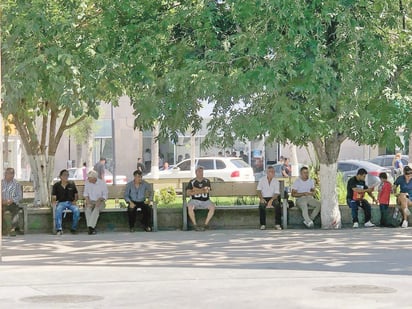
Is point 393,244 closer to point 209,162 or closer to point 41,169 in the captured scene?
point 41,169

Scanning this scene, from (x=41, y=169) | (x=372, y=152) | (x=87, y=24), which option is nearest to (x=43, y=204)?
(x=41, y=169)

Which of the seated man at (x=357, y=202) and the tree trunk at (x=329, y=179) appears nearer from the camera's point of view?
the tree trunk at (x=329, y=179)

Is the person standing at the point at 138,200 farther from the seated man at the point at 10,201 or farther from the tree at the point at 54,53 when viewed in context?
the tree at the point at 54,53

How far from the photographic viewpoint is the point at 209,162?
42.4 m

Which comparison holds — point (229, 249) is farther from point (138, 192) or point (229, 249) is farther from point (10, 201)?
point (10, 201)

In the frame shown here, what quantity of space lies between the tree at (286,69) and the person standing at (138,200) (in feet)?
8.40

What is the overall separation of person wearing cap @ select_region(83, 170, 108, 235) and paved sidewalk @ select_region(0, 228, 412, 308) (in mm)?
637

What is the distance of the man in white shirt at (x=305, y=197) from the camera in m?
21.5

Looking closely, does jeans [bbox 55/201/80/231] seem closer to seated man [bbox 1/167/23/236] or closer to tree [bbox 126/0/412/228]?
seated man [bbox 1/167/23/236]

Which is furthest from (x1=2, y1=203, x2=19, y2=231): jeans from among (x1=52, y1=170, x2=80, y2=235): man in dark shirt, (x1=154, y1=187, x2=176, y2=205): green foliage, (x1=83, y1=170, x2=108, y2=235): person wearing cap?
(x1=154, y1=187, x2=176, y2=205): green foliage

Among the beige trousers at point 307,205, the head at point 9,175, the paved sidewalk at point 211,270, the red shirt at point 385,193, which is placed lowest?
the paved sidewalk at point 211,270

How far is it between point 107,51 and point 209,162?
23.8 meters

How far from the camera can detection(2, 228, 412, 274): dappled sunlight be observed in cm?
1441

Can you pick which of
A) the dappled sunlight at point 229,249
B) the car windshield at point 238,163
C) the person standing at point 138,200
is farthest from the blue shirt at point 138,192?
the car windshield at point 238,163
